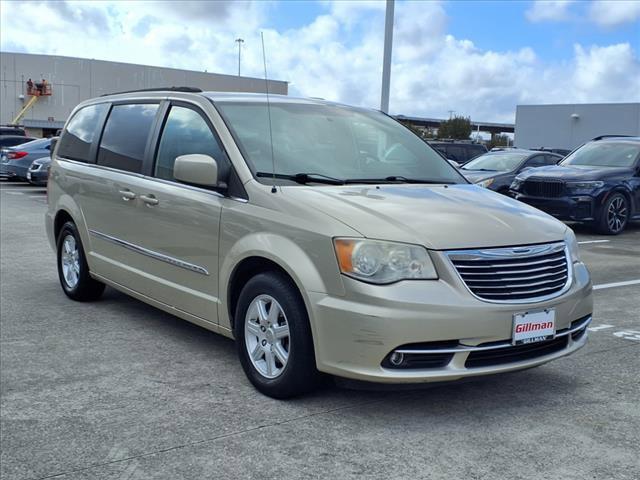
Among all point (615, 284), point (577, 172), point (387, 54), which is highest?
point (387, 54)

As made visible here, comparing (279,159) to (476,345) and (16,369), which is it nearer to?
(476,345)

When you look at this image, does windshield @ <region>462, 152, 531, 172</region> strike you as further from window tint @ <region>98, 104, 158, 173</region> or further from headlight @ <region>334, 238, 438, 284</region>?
headlight @ <region>334, 238, 438, 284</region>

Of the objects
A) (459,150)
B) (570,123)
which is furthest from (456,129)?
(459,150)

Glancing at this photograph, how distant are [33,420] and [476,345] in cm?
237

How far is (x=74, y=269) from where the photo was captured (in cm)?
654

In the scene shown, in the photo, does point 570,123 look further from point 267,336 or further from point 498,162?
point 267,336

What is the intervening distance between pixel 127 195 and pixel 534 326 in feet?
10.3

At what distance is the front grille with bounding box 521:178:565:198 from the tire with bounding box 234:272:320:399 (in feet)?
30.1

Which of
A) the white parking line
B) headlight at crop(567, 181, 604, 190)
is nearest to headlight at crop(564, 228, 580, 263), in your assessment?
the white parking line

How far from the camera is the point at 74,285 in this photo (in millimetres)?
6512

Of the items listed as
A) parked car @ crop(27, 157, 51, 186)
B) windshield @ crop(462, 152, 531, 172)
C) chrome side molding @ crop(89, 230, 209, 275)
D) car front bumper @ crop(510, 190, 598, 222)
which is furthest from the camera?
parked car @ crop(27, 157, 51, 186)

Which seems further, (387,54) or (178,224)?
(387,54)

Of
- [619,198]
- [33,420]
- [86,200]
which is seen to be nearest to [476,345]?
[33,420]

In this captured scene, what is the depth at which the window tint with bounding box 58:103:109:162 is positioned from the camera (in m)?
6.38
